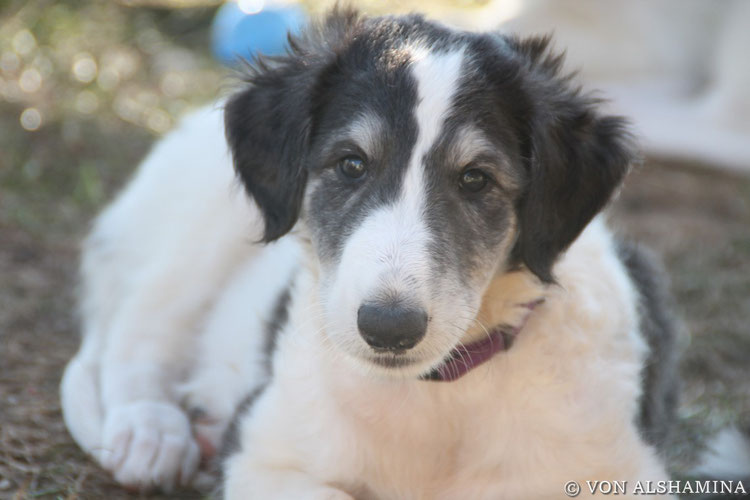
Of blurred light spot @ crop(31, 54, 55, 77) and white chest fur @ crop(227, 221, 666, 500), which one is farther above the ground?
white chest fur @ crop(227, 221, 666, 500)

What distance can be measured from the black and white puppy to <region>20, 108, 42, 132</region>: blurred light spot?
3.92 m

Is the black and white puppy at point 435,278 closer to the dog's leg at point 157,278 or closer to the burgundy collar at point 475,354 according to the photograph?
the burgundy collar at point 475,354

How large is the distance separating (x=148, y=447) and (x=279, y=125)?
53.9 inches

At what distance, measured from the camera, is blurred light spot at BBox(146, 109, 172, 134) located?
280 inches

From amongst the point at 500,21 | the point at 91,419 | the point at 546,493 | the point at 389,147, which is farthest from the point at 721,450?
the point at 500,21

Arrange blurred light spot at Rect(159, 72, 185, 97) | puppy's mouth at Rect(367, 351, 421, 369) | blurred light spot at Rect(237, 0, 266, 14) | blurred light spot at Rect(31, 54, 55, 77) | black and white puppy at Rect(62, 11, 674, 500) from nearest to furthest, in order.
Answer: puppy's mouth at Rect(367, 351, 421, 369), black and white puppy at Rect(62, 11, 674, 500), blurred light spot at Rect(31, 54, 55, 77), blurred light spot at Rect(159, 72, 185, 97), blurred light spot at Rect(237, 0, 266, 14)

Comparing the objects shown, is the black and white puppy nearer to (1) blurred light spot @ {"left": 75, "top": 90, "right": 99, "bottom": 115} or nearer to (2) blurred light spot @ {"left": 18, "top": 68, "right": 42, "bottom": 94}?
(1) blurred light spot @ {"left": 75, "top": 90, "right": 99, "bottom": 115}

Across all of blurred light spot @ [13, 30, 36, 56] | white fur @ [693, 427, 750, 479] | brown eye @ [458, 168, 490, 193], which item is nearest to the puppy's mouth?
brown eye @ [458, 168, 490, 193]

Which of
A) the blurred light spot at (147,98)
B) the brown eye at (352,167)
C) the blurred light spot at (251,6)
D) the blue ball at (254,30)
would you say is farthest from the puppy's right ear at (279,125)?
the blurred light spot at (251,6)

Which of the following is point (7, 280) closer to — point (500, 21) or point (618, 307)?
point (618, 307)

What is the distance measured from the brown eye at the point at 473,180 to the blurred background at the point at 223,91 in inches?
75.4

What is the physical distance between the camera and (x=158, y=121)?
7211 millimetres

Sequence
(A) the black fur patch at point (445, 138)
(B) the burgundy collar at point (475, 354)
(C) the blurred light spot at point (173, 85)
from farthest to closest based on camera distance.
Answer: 1. (C) the blurred light spot at point (173, 85)
2. (B) the burgundy collar at point (475, 354)
3. (A) the black fur patch at point (445, 138)

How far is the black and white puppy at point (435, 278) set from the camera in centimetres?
265
